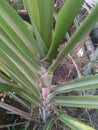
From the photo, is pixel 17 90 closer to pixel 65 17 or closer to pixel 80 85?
pixel 80 85

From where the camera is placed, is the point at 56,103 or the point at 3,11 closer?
the point at 3,11

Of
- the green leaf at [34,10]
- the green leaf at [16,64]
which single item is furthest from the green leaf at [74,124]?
the green leaf at [34,10]

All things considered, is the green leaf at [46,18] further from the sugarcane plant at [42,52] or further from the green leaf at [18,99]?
the green leaf at [18,99]

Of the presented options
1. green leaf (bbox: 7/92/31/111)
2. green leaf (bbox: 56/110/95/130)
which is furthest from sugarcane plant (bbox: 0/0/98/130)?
green leaf (bbox: 7/92/31/111)

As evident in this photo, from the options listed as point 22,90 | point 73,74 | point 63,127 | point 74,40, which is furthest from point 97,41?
point 74,40

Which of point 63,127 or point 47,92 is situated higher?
point 47,92

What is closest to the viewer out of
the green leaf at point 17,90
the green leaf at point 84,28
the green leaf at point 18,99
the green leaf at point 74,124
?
the green leaf at point 84,28

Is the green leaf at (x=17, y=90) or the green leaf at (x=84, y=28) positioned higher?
the green leaf at (x=84, y=28)

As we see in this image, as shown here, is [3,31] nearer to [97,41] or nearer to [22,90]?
[22,90]

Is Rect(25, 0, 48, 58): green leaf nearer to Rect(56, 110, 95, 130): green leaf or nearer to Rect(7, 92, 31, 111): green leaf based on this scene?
Rect(56, 110, 95, 130): green leaf
